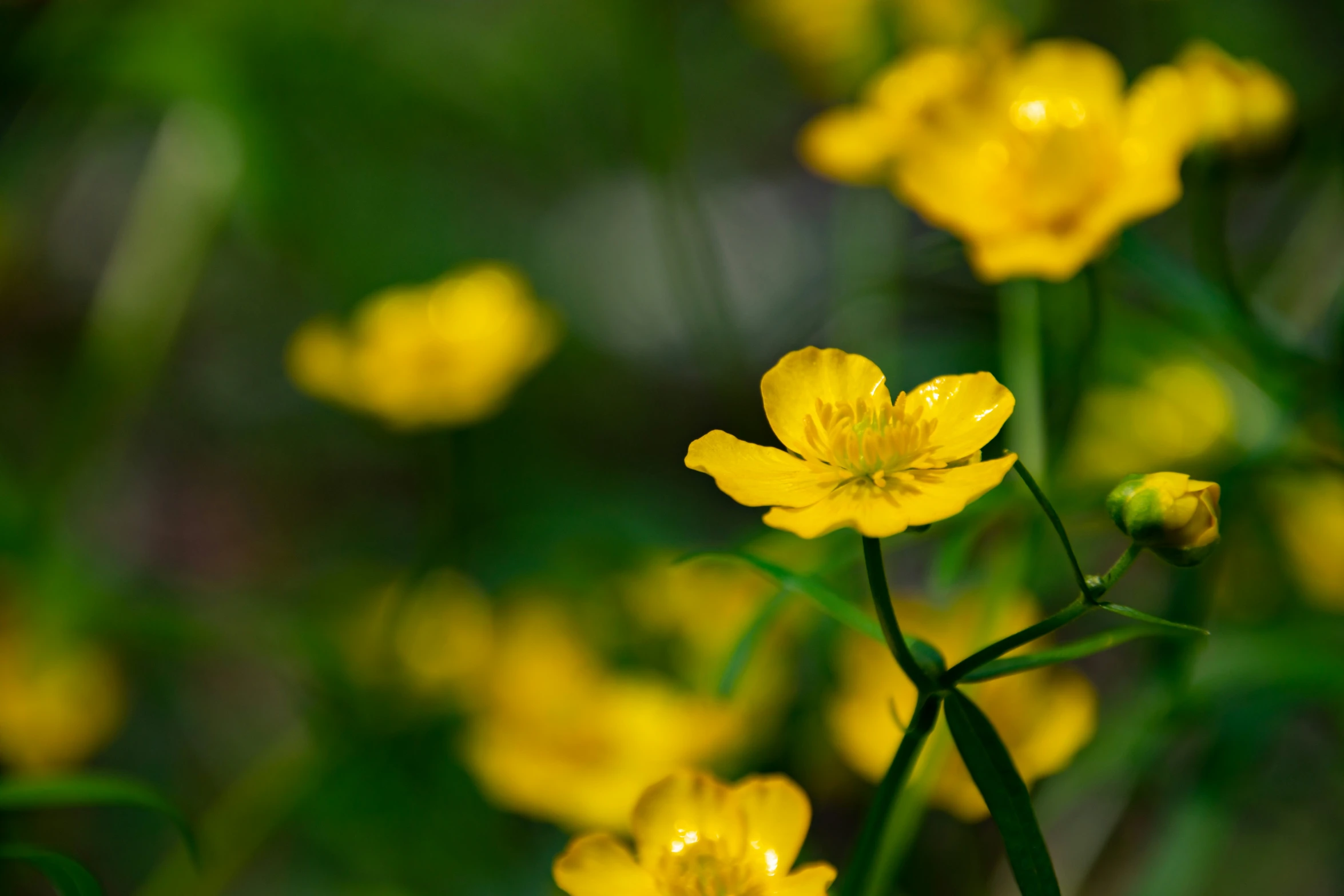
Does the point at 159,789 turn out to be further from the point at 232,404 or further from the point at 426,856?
the point at 232,404

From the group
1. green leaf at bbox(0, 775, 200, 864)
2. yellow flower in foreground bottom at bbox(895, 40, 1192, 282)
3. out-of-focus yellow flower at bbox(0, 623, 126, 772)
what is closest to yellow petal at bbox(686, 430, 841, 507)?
yellow flower in foreground bottom at bbox(895, 40, 1192, 282)

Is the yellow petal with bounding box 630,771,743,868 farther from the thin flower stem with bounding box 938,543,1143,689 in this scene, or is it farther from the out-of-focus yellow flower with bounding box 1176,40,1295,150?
the out-of-focus yellow flower with bounding box 1176,40,1295,150

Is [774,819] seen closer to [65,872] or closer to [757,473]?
[757,473]

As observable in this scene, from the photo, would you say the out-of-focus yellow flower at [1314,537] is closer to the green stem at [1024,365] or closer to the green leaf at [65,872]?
the green stem at [1024,365]

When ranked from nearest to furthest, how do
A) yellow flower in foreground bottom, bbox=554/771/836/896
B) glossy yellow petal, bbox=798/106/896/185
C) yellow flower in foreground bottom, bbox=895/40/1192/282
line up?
yellow flower in foreground bottom, bbox=554/771/836/896 < yellow flower in foreground bottom, bbox=895/40/1192/282 < glossy yellow petal, bbox=798/106/896/185

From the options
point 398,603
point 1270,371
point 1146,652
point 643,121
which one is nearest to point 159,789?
point 398,603

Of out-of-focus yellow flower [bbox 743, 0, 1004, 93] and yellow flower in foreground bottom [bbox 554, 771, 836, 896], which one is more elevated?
out-of-focus yellow flower [bbox 743, 0, 1004, 93]
